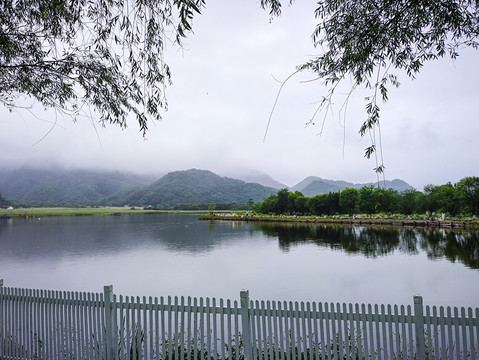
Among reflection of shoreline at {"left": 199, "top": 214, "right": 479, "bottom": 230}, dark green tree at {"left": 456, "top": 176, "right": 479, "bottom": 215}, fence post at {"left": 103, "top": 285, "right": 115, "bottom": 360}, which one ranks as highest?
dark green tree at {"left": 456, "top": 176, "right": 479, "bottom": 215}

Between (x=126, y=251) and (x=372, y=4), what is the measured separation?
1101 inches

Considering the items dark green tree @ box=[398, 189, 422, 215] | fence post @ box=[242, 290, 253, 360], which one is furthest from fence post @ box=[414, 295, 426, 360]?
dark green tree @ box=[398, 189, 422, 215]

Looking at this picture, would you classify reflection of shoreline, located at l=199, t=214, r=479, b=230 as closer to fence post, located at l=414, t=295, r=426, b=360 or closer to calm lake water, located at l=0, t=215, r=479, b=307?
calm lake water, located at l=0, t=215, r=479, b=307

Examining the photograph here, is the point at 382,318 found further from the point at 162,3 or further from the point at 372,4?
the point at 162,3

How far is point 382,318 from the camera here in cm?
448

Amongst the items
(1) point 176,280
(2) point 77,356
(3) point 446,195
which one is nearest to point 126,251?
(1) point 176,280

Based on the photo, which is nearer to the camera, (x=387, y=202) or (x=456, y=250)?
(x=456, y=250)

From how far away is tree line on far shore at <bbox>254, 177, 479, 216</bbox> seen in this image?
165 ft

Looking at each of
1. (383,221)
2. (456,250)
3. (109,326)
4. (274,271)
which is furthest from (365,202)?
(109,326)

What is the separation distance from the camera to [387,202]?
69.4 meters

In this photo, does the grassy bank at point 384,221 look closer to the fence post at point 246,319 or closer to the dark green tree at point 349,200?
the dark green tree at point 349,200

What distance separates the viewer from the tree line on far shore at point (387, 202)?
5034 centimetres

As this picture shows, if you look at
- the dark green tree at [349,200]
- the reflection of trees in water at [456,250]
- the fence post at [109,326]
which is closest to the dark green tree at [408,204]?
the dark green tree at [349,200]

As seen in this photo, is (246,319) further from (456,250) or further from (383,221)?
(383,221)
